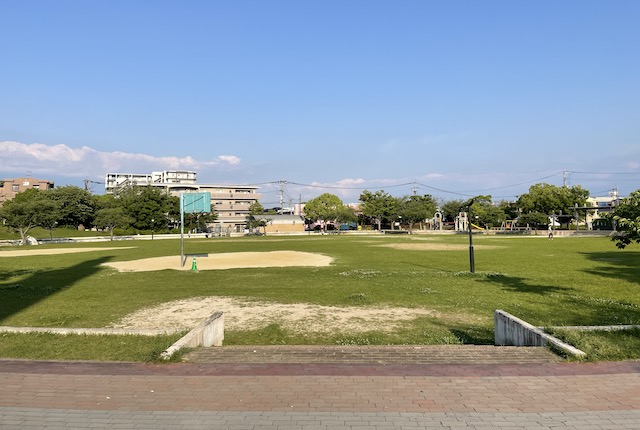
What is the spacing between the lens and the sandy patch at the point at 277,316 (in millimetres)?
10125

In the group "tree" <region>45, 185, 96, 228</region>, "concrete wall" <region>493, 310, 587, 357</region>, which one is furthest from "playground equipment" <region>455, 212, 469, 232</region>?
"concrete wall" <region>493, 310, 587, 357</region>

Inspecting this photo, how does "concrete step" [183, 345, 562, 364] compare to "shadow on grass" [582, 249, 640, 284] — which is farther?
"shadow on grass" [582, 249, 640, 284]

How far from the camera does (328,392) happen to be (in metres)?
5.32

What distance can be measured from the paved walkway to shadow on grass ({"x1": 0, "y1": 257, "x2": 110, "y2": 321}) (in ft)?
25.6

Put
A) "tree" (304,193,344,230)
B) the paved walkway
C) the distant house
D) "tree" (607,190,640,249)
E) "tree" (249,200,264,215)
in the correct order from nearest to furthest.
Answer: the paved walkway, "tree" (607,190,640,249), the distant house, "tree" (304,193,344,230), "tree" (249,200,264,215)

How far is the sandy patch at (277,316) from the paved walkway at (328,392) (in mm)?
3159

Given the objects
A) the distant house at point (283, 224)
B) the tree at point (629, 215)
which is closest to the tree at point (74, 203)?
the distant house at point (283, 224)

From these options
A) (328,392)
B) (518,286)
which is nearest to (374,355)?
(328,392)

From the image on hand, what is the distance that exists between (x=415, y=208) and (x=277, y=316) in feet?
304

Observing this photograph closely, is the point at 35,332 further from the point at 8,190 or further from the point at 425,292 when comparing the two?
the point at 8,190

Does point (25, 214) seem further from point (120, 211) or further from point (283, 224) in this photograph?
point (283, 224)

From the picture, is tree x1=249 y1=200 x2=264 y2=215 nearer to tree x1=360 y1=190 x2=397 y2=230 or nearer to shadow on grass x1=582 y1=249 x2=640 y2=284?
tree x1=360 y1=190 x2=397 y2=230

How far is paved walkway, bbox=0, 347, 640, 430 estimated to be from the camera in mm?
4598

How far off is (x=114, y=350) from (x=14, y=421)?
9.10ft
